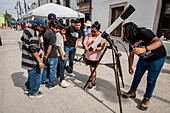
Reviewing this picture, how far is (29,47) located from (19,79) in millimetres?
1795

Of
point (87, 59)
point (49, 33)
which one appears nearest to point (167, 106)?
point (87, 59)

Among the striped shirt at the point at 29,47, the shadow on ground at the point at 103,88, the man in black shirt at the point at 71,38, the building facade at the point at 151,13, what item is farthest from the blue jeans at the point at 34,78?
the building facade at the point at 151,13

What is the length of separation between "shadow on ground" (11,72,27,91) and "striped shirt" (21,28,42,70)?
43.7 inches

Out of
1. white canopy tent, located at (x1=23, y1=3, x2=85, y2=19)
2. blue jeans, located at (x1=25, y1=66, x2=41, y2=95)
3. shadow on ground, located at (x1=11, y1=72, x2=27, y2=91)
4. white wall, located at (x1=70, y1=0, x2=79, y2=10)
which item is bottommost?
shadow on ground, located at (x1=11, y1=72, x2=27, y2=91)

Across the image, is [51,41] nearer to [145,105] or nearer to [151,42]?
[151,42]

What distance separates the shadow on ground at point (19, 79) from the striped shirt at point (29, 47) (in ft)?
3.64

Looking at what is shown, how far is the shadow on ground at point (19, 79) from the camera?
2.97 m

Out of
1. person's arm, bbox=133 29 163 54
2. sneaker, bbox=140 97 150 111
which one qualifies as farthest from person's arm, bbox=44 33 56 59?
sneaker, bbox=140 97 150 111

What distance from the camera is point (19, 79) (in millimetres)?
3297

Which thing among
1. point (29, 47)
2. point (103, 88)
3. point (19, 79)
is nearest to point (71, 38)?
point (29, 47)

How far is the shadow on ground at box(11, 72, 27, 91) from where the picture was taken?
9.75ft

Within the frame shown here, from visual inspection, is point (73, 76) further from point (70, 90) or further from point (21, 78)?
point (21, 78)

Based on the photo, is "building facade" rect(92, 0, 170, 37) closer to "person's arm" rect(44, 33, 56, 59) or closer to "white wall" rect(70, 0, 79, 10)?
"white wall" rect(70, 0, 79, 10)

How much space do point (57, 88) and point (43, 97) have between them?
1.46ft
